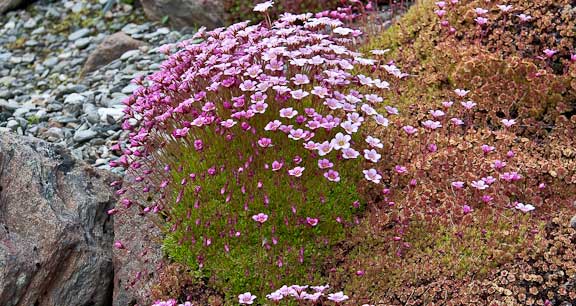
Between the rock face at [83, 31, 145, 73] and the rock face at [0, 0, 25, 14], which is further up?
the rock face at [0, 0, 25, 14]

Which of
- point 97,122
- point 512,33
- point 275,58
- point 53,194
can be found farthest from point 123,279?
point 512,33

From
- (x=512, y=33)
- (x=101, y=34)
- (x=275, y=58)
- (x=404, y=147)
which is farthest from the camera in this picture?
(x=101, y=34)

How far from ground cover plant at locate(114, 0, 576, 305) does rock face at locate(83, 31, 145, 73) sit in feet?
12.4

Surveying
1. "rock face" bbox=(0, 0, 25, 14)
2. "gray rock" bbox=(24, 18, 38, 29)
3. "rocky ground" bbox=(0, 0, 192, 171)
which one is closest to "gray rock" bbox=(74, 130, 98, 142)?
"rocky ground" bbox=(0, 0, 192, 171)

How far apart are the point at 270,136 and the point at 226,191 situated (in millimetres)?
440

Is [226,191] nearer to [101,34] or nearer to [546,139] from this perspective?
[546,139]

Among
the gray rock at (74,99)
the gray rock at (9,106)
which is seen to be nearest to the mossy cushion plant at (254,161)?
the gray rock at (74,99)

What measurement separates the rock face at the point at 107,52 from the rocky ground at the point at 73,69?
0.01 metres

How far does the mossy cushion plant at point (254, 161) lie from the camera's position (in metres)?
4.00

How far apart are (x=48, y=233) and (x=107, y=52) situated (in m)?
4.53

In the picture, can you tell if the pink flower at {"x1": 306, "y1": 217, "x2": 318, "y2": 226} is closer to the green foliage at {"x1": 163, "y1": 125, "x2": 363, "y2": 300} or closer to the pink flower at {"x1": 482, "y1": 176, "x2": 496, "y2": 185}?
the green foliage at {"x1": 163, "y1": 125, "x2": 363, "y2": 300}

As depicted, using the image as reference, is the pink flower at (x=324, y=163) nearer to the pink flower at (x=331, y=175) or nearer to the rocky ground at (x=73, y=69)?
the pink flower at (x=331, y=175)

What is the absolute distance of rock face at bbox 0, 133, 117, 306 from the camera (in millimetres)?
4156

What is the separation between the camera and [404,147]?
15.2ft
